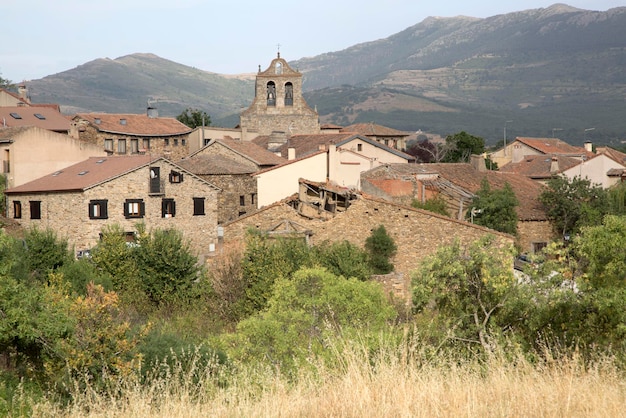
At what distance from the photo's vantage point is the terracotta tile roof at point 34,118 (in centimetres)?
5297

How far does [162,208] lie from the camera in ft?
132

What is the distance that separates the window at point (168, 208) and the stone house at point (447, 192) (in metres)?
9.09

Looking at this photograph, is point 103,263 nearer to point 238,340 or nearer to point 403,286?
→ point 403,286

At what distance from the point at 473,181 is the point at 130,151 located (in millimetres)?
23613

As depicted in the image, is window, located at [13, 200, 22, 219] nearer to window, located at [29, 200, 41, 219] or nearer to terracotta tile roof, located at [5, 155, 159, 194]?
terracotta tile roof, located at [5, 155, 159, 194]

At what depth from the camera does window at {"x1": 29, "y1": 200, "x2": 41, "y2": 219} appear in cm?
3912

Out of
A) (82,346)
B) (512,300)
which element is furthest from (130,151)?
(512,300)

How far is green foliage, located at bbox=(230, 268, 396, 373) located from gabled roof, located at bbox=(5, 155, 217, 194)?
18.9 m

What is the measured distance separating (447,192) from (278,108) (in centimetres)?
3797

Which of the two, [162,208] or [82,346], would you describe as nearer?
[82,346]

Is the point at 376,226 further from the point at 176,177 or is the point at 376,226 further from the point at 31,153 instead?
the point at 31,153

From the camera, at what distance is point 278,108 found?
79125mm

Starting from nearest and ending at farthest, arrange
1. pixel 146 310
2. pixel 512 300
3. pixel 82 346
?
pixel 512 300 < pixel 82 346 < pixel 146 310

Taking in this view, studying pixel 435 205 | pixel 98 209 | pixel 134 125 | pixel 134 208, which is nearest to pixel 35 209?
pixel 98 209
